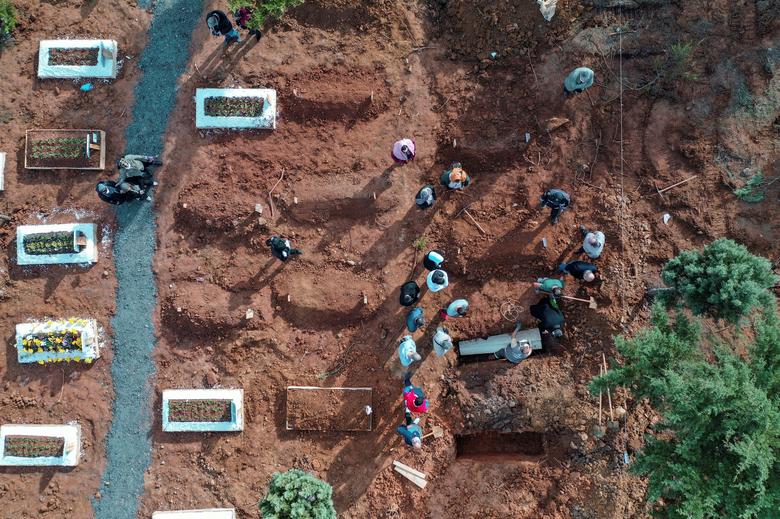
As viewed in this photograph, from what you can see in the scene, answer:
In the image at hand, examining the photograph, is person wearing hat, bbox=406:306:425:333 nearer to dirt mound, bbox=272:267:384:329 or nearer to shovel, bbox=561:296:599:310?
dirt mound, bbox=272:267:384:329

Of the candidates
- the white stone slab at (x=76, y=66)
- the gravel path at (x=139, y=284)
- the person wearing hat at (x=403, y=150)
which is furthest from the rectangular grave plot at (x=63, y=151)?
the person wearing hat at (x=403, y=150)

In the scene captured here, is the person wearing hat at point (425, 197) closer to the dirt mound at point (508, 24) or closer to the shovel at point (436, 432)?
the dirt mound at point (508, 24)

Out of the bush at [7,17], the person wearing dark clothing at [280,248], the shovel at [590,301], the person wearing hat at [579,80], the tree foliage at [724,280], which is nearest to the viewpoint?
the tree foliage at [724,280]

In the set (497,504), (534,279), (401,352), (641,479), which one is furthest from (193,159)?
(641,479)

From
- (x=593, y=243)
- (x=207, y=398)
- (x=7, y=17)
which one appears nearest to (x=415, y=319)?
(x=593, y=243)

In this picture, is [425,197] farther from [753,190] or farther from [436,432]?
[753,190]

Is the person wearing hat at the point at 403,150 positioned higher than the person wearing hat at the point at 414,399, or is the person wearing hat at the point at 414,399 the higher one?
the person wearing hat at the point at 403,150
